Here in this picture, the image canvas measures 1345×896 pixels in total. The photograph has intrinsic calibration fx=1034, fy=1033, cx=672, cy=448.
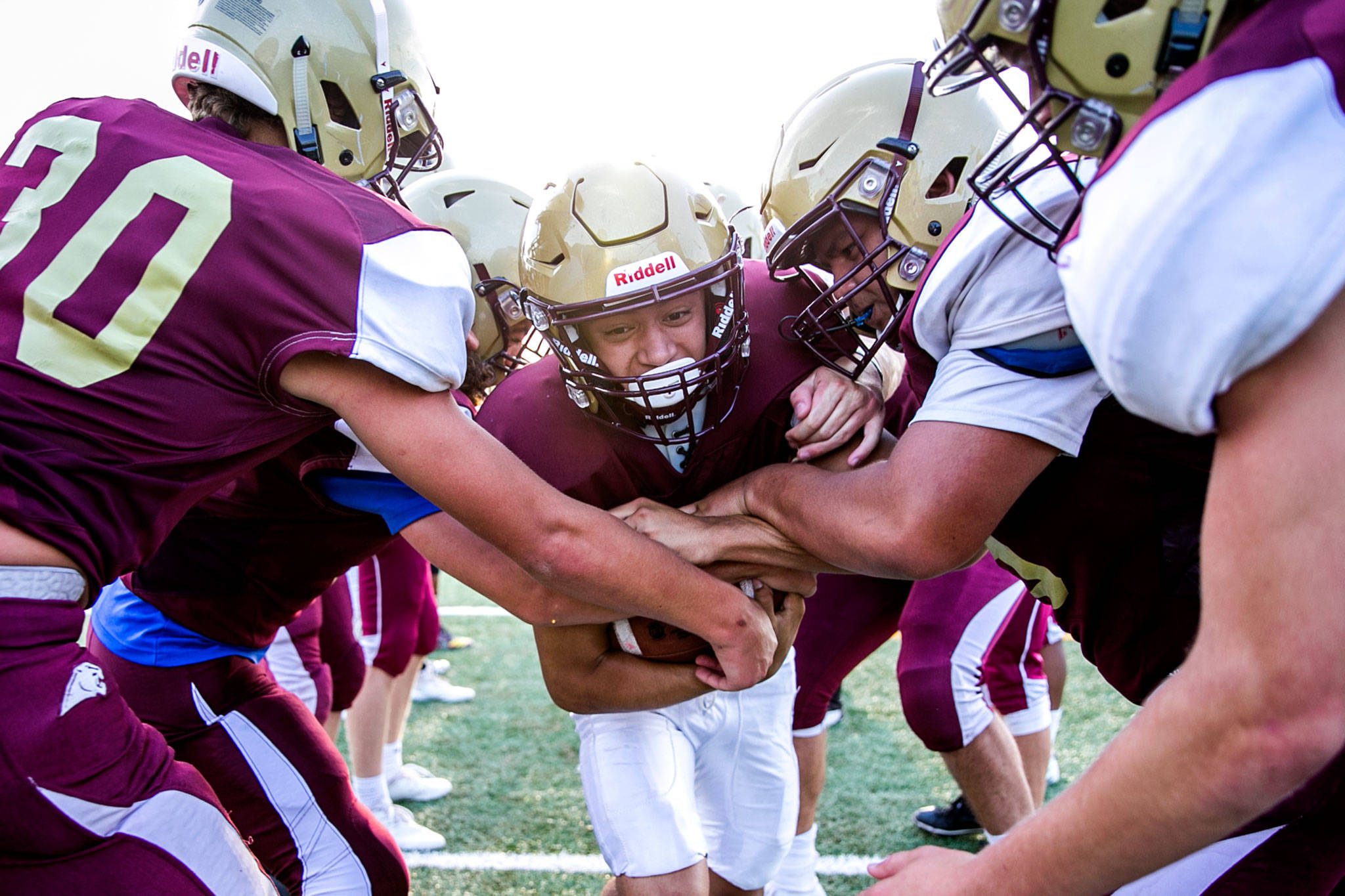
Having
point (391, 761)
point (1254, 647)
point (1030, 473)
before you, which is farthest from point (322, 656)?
point (1254, 647)

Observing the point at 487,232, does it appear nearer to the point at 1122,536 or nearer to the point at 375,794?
the point at 1122,536

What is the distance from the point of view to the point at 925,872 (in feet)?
4.21

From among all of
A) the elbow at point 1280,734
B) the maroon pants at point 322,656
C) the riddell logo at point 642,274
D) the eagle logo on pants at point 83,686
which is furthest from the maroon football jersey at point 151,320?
the maroon pants at point 322,656

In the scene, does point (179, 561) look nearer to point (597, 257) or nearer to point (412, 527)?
point (412, 527)

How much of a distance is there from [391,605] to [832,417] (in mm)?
2544

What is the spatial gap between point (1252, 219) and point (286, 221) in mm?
1347

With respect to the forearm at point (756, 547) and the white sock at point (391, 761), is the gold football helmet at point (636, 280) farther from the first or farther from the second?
the white sock at point (391, 761)

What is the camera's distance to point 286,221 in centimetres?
164

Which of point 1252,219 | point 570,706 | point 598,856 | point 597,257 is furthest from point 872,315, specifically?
point 598,856

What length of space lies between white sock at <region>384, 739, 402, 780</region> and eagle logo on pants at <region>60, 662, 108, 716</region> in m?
2.80

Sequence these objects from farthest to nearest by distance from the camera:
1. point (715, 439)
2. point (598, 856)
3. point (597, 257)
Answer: point (598, 856) < point (715, 439) < point (597, 257)

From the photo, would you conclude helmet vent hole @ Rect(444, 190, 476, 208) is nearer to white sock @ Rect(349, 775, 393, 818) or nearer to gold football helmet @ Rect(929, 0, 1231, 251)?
gold football helmet @ Rect(929, 0, 1231, 251)

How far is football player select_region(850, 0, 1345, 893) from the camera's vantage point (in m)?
0.91

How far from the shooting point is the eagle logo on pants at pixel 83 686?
4.98 ft
